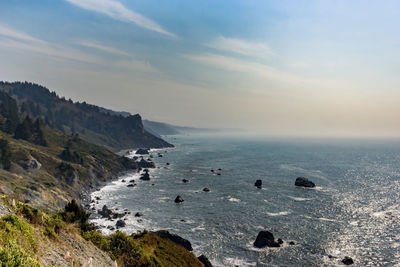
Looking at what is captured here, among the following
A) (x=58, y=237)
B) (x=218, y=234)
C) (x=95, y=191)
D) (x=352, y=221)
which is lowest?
(x=95, y=191)

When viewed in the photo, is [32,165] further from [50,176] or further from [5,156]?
[5,156]

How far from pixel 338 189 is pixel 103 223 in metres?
110

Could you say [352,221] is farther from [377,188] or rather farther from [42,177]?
[42,177]

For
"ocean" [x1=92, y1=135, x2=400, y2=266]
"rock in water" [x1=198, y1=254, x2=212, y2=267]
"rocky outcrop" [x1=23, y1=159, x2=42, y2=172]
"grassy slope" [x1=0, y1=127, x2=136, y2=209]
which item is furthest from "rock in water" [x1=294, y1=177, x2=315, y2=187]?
"rocky outcrop" [x1=23, y1=159, x2=42, y2=172]

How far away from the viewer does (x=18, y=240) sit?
16750 millimetres

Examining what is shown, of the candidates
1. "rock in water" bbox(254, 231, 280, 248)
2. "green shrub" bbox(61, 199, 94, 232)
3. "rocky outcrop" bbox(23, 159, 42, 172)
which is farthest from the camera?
"rocky outcrop" bbox(23, 159, 42, 172)

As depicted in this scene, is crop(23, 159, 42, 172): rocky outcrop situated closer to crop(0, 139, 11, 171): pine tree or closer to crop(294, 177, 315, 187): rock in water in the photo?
crop(0, 139, 11, 171): pine tree

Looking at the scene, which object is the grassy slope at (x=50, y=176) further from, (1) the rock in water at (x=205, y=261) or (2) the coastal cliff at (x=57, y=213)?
(1) the rock in water at (x=205, y=261)

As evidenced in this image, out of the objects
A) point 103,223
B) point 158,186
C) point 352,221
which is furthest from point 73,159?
point 352,221

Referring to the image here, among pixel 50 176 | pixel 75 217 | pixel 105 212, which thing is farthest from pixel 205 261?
pixel 50 176

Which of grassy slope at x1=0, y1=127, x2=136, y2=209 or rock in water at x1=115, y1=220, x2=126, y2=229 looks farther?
grassy slope at x1=0, y1=127, x2=136, y2=209

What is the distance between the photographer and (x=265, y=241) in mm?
67562

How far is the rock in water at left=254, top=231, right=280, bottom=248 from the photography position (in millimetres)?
67250

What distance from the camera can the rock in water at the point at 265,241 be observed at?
6725 cm
